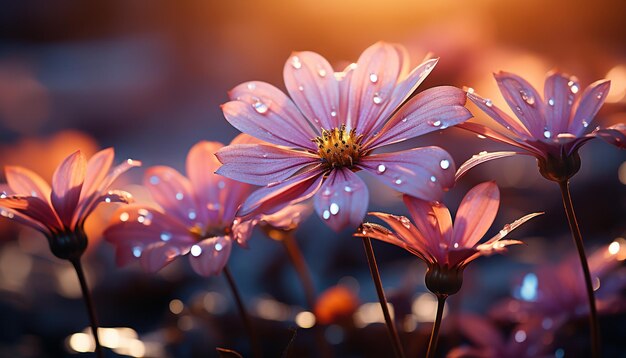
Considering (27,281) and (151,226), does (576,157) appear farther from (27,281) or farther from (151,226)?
(27,281)

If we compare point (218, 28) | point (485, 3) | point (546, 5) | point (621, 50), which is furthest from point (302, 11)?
point (621, 50)

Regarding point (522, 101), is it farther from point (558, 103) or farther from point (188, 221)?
point (188, 221)

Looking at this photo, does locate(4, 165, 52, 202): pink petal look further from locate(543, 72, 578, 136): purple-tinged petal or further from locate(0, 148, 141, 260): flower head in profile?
locate(543, 72, 578, 136): purple-tinged petal

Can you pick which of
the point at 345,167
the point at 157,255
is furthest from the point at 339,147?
the point at 157,255

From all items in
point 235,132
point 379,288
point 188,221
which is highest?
point 235,132

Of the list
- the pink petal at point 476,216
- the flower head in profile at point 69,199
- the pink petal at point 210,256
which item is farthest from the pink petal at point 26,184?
the pink petal at point 476,216

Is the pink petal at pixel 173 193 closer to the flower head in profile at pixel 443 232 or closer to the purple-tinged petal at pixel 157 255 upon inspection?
the purple-tinged petal at pixel 157 255
